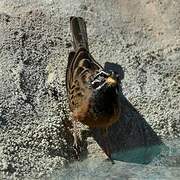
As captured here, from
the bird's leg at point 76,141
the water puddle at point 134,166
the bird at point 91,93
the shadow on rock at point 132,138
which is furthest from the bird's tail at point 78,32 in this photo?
the water puddle at point 134,166

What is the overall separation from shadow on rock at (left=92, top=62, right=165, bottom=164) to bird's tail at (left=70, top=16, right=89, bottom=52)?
66 centimetres

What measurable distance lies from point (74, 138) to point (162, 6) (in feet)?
6.99

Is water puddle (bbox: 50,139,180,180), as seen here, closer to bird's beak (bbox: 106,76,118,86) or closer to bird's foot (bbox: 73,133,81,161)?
bird's foot (bbox: 73,133,81,161)

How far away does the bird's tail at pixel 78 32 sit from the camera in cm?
696

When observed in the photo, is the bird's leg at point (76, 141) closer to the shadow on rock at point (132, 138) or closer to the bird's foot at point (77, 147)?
the bird's foot at point (77, 147)

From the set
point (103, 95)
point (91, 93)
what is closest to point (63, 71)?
point (91, 93)

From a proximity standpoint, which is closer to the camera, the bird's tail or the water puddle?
the water puddle

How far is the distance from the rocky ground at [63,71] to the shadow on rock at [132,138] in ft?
0.03

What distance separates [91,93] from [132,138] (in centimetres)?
68

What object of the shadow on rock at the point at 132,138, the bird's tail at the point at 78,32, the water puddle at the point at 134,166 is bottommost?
the water puddle at the point at 134,166

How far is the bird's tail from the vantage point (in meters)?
6.96

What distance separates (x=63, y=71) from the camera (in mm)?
7000

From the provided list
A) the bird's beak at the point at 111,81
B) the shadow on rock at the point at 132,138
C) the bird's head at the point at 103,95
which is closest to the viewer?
the bird's beak at the point at 111,81

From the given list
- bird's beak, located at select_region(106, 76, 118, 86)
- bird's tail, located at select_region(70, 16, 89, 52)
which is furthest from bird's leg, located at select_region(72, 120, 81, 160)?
bird's tail, located at select_region(70, 16, 89, 52)
